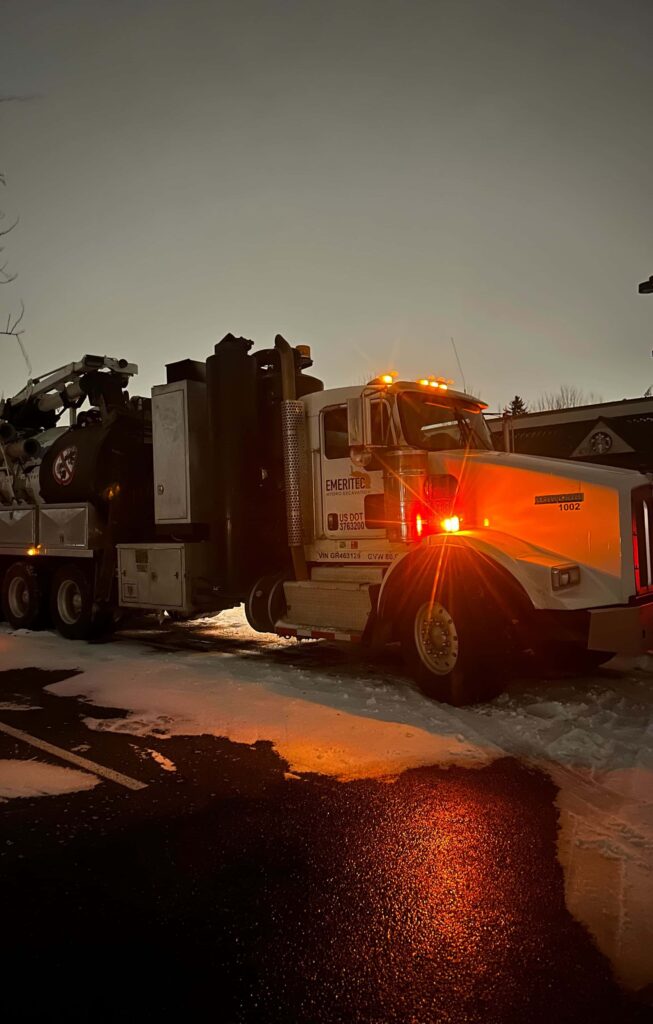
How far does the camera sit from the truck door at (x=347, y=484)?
7035mm

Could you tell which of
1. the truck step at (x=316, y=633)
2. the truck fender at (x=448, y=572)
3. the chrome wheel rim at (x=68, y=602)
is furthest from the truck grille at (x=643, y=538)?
the chrome wheel rim at (x=68, y=602)

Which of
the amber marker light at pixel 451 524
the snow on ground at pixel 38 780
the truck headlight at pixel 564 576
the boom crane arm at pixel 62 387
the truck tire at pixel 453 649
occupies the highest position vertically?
the boom crane arm at pixel 62 387

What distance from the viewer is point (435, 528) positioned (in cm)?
669

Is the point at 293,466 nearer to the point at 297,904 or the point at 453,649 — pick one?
the point at 453,649

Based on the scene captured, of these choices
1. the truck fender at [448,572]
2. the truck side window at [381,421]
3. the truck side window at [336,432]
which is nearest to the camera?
the truck fender at [448,572]

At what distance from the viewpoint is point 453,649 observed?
611 cm

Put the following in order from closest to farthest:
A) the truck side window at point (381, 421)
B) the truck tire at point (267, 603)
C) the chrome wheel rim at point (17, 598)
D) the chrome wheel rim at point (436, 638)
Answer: the chrome wheel rim at point (436, 638)
the truck side window at point (381, 421)
the truck tire at point (267, 603)
the chrome wheel rim at point (17, 598)

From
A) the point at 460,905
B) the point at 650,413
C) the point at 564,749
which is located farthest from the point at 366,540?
the point at 650,413

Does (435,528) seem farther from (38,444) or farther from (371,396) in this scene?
(38,444)

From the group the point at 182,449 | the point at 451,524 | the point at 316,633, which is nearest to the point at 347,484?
the point at 451,524

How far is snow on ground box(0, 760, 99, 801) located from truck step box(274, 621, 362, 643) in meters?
3.12

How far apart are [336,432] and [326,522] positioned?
0.96 meters

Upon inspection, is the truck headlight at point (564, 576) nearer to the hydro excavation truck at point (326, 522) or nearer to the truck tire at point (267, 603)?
the hydro excavation truck at point (326, 522)

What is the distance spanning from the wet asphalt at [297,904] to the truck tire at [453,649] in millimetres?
1385
